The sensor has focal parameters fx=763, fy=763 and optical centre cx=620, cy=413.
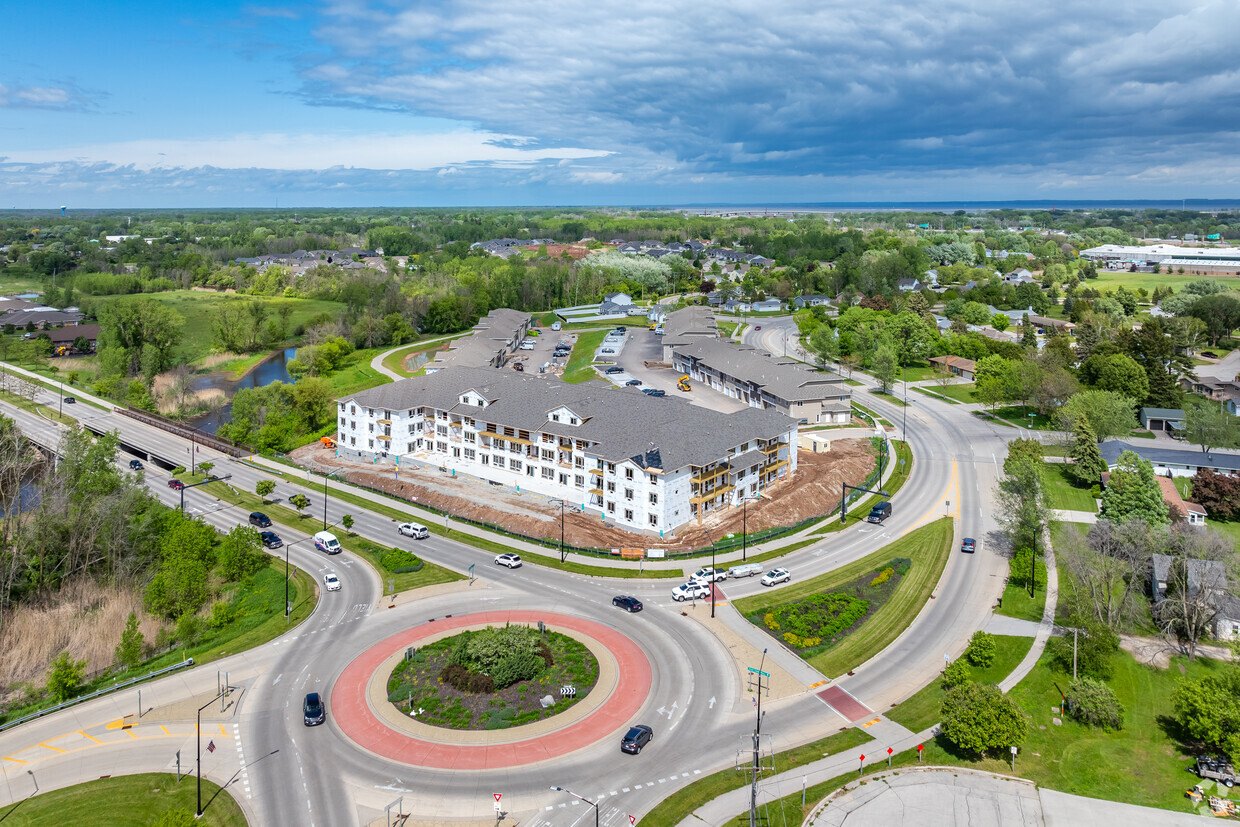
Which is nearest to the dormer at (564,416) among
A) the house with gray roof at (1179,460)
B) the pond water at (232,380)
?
the house with gray roof at (1179,460)

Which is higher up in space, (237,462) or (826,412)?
(826,412)

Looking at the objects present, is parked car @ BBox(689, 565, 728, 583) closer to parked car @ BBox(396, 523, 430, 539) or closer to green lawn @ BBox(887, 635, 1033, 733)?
green lawn @ BBox(887, 635, 1033, 733)

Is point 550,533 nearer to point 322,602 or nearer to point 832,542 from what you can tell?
point 322,602

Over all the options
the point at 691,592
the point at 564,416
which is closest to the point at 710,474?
the point at 564,416

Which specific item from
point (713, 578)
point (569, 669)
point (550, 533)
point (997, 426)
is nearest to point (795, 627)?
point (713, 578)

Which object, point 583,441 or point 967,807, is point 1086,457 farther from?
point 967,807

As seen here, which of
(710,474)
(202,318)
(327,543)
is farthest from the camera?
(202,318)

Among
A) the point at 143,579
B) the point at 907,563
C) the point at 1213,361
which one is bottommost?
Answer: the point at 143,579

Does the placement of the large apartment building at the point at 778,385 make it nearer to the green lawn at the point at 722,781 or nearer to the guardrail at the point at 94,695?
the green lawn at the point at 722,781
